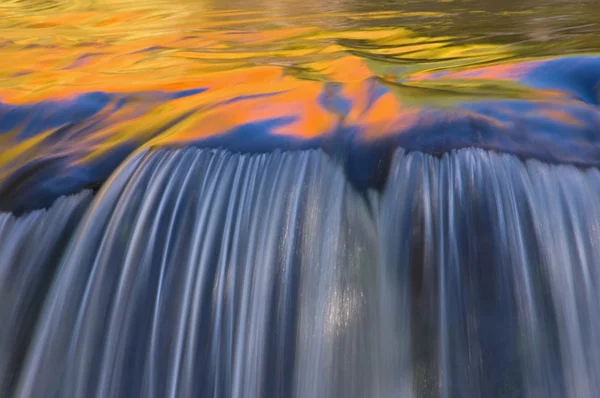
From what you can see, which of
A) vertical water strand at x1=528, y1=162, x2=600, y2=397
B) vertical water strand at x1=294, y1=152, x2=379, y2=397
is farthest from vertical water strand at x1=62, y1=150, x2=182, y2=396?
vertical water strand at x1=528, y1=162, x2=600, y2=397

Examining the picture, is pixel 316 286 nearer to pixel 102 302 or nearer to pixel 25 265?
pixel 102 302

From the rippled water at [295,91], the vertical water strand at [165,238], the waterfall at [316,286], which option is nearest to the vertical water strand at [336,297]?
the waterfall at [316,286]

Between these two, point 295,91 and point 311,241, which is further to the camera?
point 295,91

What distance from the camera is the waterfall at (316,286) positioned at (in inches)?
49.2

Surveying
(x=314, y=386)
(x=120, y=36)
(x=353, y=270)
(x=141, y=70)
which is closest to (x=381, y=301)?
(x=353, y=270)

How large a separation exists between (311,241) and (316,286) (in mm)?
100

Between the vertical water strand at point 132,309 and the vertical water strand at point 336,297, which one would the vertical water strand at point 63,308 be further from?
the vertical water strand at point 336,297

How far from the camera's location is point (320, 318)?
4.24 feet

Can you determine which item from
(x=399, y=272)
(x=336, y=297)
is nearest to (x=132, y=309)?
(x=336, y=297)

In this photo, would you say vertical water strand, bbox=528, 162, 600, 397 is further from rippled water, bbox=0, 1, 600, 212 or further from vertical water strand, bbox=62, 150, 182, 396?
vertical water strand, bbox=62, 150, 182, 396

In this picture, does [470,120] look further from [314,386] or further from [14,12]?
[14,12]

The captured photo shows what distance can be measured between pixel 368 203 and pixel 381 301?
233 mm

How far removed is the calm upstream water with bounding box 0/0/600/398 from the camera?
1259 mm

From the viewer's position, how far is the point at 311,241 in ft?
4.50
